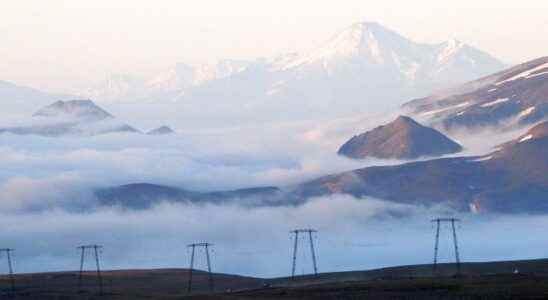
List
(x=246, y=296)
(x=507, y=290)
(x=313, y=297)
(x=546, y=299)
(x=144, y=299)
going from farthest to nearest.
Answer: (x=144, y=299) → (x=246, y=296) → (x=313, y=297) → (x=507, y=290) → (x=546, y=299)

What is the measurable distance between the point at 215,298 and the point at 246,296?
4.75 metres

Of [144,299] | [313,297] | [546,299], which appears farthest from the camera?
[144,299]

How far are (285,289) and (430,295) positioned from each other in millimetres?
33305

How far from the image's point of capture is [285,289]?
7362 inches

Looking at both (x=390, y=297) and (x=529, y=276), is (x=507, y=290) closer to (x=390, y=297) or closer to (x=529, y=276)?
(x=390, y=297)

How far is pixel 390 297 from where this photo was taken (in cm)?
15788

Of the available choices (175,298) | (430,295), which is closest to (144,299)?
(175,298)

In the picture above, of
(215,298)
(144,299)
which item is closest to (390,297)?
(215,298)

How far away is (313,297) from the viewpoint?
6496 inches

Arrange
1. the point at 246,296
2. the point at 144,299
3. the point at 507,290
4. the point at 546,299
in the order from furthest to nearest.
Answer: the point at 144,299 → the point at 246,296 → the point at 507,290 → the point at 546,299

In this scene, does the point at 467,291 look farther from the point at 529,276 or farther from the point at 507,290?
the point at 529,276

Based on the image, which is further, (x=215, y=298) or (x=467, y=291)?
(x=215, y=298)

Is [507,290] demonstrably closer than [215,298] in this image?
Yes

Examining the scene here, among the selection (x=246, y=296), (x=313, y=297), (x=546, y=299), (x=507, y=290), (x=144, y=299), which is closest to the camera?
(x=546, y=299)
